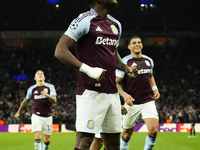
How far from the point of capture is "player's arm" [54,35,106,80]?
3314mm

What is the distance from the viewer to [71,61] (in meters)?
3.37

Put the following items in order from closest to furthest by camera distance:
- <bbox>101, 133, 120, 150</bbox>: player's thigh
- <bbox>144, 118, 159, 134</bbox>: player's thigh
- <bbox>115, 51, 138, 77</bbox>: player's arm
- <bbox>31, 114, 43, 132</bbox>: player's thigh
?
<bbox>101, 133, 120, 150</bbox>: player's thigh
<bbox>115, 51, 138, 77</bbox>: player's arm
<bbox>144, 118, 159, 134</bbox>: player's thigh
<bbox>31, 114, 43, 132</bbox>: player's thigh

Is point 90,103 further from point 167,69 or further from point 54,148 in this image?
point 167,69

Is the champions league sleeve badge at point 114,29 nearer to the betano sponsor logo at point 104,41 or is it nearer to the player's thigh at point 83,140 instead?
the betano sponsor logo at point 104,41

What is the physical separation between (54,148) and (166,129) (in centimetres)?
1141

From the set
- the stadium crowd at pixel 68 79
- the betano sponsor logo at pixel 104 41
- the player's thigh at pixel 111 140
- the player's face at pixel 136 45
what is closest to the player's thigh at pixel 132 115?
the player's face at pixel 136 45

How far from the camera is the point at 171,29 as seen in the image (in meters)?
33.9

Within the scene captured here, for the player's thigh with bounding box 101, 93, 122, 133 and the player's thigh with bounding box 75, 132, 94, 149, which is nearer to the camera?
the player's thigh with bounding box 75, 132, 94, 149

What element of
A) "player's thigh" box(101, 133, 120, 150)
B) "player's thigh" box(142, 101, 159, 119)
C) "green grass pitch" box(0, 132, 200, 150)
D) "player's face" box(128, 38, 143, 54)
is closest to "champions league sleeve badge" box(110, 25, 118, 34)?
"player's thigh" box(101, 133, 120, 150)

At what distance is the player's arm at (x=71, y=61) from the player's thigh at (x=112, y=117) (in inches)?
17.5

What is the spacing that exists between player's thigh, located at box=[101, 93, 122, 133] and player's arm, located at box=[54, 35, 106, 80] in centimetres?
44

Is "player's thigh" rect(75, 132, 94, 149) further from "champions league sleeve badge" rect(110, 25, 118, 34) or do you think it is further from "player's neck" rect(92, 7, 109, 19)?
"player's neck" rect(92, 7, 109, 19)

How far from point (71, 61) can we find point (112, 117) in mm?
799

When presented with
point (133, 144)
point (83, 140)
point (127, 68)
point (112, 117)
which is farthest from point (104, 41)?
point (133, 144)
